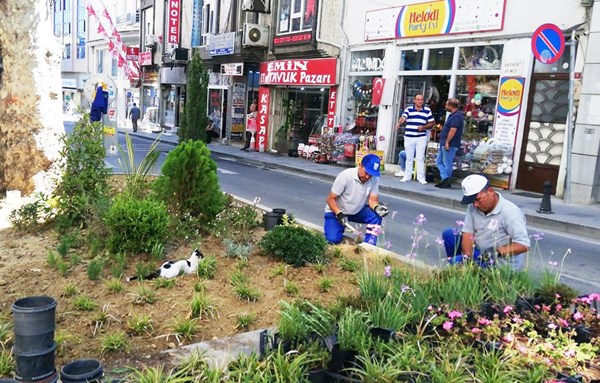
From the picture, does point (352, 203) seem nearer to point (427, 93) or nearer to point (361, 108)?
point (427, 93)

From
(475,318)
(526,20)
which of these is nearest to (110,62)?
(526,20)

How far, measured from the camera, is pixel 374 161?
6023 millimetres

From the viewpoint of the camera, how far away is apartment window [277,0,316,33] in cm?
1842

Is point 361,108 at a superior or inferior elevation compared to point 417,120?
superior

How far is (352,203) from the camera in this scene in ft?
20.7

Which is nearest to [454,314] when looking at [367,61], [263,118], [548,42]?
[548,42]

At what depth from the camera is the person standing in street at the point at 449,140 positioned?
12.0 m

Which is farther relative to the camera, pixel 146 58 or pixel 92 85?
pixel 146 58

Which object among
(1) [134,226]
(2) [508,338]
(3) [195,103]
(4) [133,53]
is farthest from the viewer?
(4) [133,53]

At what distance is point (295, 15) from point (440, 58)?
7.43 metres

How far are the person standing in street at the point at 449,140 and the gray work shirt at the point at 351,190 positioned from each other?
6.33 metres

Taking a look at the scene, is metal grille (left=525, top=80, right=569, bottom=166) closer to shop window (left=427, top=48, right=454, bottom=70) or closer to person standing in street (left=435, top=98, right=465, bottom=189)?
person standing in street (left=435, top=98, right=465, bottom=189)

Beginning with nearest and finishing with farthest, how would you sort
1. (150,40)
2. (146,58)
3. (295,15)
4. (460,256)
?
1. (460,256)
2. (295,15)
3. (150,40)
4. (146,58)

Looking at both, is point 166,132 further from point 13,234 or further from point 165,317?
point 165,317
